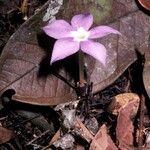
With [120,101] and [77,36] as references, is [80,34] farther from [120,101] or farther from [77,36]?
[120,101]

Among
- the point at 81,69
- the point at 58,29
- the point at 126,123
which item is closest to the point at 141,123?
the point at 126,123

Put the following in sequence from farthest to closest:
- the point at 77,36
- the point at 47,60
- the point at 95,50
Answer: the point at 47,60 → the point at 77,36 → the point at 95,50

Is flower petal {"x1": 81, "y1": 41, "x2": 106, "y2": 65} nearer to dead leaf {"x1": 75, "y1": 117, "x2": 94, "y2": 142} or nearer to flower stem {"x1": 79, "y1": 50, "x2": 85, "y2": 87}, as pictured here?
flower stem {"x1": 79, "y1": 50, "x2": 85, "y2": 87}

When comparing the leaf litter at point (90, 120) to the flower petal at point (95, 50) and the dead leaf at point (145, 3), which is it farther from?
the flower petal at point (95, 50)

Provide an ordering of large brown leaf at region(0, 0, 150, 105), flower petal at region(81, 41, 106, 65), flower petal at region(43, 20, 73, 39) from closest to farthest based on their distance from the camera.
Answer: flower petal at region(81, 41, 106, 65)
flower petal at region(43, 20, 73, 39)
large brown leaf at region(0, 0, 150, 105)

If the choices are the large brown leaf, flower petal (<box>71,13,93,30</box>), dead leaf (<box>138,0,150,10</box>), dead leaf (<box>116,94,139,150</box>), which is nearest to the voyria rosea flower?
flower petal (<box>71,13,93,30</box>)

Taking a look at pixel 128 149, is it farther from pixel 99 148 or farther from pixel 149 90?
pixel 149 90

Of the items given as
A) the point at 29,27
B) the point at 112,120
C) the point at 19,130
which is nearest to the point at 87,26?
the point at 29,27
